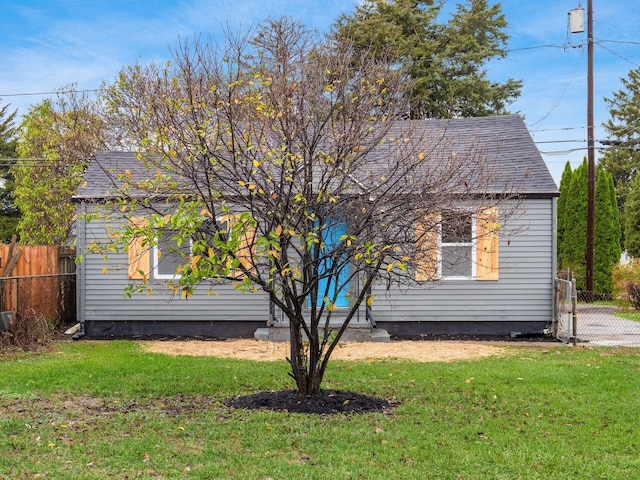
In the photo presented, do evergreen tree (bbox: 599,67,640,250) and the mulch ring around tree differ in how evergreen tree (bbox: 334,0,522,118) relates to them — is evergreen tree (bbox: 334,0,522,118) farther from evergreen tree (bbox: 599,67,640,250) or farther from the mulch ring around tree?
the mulch ring around tree

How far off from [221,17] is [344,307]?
7.18m

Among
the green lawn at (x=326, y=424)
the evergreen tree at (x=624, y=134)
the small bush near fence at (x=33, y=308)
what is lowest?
the green lawn at (x=326, y=424)

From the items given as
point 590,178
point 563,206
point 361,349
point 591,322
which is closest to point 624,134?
point 563,206

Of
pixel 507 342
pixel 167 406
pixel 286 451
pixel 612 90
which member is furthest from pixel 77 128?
pixel 612 90

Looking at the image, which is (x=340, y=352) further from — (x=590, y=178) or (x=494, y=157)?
(x=590, y=178)

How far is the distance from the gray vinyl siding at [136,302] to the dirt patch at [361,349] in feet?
2.47

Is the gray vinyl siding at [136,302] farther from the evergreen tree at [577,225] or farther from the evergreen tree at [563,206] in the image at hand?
the evergreen tree at [563,206]

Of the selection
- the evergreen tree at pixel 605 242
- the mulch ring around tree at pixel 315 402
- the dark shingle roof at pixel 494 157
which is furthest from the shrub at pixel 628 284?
the mulch ring around tree at pixel 315 402

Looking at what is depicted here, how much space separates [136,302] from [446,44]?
20.2 metres

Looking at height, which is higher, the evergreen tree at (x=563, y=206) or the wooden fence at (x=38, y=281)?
the evergreen tree at (x=563, y=206)

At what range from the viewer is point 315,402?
22.3 feet

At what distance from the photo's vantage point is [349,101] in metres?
6.70

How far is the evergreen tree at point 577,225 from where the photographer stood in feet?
69.6

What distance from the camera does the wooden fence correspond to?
11.6m
